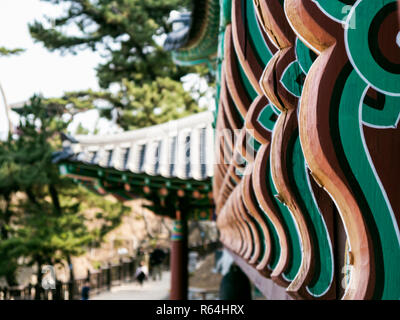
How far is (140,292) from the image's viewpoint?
10.9 metres

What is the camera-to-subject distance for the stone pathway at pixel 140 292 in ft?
32.6

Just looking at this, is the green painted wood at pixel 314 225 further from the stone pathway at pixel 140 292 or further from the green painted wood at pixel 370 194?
the stone pathway at pixel 140 292

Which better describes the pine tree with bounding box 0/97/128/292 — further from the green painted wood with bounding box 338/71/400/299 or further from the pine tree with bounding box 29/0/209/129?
the green painted wood with bounding box 338/71/400/299

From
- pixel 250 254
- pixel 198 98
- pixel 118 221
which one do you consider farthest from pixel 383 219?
pixel 198 98

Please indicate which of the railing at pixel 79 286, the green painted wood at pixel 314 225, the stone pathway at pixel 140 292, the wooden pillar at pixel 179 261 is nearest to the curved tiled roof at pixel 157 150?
the wooden pillar at pixel 179 261

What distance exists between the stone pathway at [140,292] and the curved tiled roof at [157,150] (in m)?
4.90

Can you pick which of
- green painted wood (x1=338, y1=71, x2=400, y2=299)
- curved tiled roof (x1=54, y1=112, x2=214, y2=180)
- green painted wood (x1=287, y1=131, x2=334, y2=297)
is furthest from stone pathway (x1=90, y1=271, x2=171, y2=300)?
green painted wood (x1=338, y1=71, x2=400, y2=299)

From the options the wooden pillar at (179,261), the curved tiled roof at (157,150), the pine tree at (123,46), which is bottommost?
the wooden pillar at (179,261)

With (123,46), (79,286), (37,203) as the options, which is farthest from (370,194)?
(123,46)

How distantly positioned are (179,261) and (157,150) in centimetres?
171

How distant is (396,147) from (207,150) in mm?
5071

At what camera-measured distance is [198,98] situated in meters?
14.1

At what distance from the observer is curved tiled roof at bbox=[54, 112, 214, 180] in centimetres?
514
